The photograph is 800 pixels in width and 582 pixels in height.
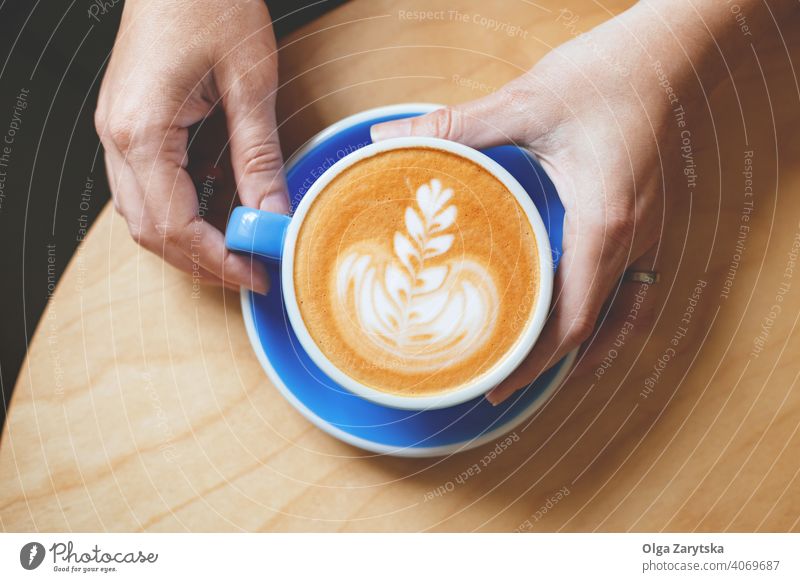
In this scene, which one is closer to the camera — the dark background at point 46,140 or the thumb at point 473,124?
the thumb at point 473,124

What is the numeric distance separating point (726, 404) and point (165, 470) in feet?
2.04

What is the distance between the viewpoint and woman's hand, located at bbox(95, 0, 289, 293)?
0.65 meters

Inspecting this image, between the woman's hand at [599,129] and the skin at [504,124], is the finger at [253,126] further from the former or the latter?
the woman's hand at [599,129]

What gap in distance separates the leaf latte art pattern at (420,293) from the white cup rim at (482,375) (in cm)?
3

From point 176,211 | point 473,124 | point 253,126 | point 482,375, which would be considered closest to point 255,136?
point 253,126

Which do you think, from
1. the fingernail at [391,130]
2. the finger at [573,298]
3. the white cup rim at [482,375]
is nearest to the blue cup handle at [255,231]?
the white cup rim at [482,375]

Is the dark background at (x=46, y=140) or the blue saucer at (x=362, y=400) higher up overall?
the dark background at (x=46, y=140)

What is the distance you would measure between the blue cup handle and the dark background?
31 centimetres

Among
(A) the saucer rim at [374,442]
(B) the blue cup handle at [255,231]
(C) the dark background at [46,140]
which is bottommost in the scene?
(A) the saucer rim at [374,442]

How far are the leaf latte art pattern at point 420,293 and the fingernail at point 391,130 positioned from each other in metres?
0.08

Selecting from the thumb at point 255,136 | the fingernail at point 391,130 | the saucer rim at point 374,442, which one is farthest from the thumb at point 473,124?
the saucer rim at point 374,442

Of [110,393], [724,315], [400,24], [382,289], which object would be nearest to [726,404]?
[724,315]

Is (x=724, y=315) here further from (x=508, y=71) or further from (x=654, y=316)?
(x=508, y=71)

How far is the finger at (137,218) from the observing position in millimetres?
661
